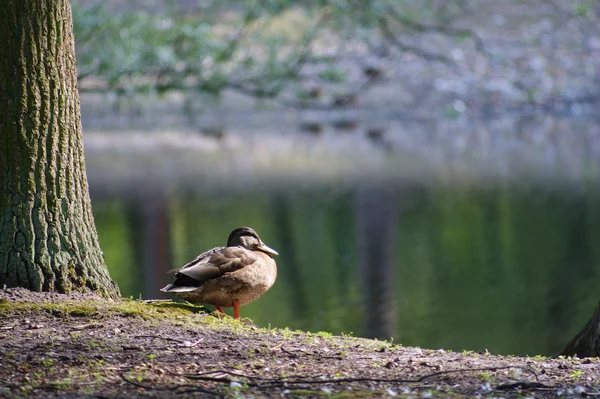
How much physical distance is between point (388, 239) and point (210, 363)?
41.2 feet

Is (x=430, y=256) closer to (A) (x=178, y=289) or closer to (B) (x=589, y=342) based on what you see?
(B) (x=589, y=342)

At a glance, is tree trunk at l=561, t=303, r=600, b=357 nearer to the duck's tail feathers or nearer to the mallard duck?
the mallard duck

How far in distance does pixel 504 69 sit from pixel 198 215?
22.7 meters

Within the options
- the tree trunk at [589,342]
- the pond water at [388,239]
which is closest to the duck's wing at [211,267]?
the tree trunk at [589,342]

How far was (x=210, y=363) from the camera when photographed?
471cm

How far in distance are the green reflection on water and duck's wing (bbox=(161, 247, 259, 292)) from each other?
5.93 meters

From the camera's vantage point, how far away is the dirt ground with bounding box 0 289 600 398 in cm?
431

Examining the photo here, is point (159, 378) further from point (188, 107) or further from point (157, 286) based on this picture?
point (188, 107)

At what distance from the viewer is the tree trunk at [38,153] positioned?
18.1 ft

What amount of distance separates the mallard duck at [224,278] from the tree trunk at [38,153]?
0.71 metres

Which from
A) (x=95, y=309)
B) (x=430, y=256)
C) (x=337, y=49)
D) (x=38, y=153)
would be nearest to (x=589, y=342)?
(x=95, y=309)

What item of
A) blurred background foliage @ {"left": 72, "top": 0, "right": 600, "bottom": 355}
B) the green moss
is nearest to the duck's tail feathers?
the green moss

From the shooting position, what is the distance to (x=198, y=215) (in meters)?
19.2

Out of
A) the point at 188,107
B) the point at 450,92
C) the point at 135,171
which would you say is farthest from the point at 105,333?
the point at 450,92
